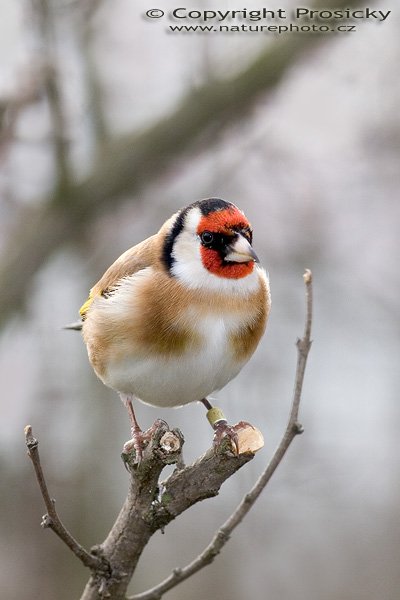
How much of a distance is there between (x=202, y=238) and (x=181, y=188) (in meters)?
3.01

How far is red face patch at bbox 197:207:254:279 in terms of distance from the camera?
2773 millimetres

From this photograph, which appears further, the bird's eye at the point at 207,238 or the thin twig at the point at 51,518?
the bird's eye at the point at 207,238

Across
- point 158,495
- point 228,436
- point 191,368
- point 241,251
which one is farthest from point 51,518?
point 241,251

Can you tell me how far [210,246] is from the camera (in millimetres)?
2871

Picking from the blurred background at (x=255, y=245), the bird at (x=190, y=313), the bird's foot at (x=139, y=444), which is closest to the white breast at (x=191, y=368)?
the bird at (x=190, y=313)

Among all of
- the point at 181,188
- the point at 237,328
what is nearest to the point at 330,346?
the point at 181,188

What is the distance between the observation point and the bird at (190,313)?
111 inches

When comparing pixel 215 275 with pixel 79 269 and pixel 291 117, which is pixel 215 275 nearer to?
pixel 79 269

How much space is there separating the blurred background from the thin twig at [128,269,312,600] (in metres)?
1.93

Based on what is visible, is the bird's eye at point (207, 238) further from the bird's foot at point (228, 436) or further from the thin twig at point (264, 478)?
the bird's foot at point (228, 436)

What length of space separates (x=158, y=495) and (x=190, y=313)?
1.98 feet

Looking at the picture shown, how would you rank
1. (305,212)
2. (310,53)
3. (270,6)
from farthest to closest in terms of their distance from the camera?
(305,212) < (310,53) < (270,6)

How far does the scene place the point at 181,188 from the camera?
230 inches

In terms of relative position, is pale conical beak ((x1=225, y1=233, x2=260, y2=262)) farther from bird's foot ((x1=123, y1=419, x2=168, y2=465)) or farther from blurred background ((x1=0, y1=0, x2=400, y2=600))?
blurred background ((x1=0, y1=0, x2=400, y2=600))
